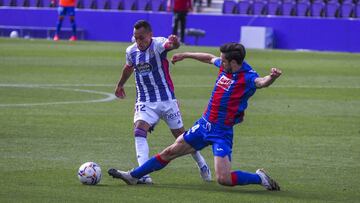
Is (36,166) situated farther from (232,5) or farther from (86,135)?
(232,5)

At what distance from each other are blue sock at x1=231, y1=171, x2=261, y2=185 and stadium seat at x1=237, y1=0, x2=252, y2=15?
31.9 m

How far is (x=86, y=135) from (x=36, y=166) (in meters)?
2.92

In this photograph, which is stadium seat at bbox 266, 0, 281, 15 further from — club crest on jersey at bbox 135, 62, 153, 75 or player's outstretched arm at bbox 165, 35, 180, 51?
player's outstretched arm at bbox 165, 35, 180, 51

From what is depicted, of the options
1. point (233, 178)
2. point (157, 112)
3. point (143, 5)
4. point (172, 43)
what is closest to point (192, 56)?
point (172, 43)

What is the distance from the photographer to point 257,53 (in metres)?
34.2

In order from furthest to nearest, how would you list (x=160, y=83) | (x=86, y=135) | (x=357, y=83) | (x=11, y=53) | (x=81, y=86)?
1. (x=11, y=53)
2. (x=357, y=83)
3. (x=81, y=86)
4. (x=86, y=135)
5. (x=160, y=83)

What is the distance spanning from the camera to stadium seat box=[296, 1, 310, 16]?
41.2 meters

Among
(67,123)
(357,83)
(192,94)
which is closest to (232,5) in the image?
(357,83)

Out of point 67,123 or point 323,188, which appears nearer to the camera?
point 323,188

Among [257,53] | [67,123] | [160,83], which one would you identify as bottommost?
[257,53]

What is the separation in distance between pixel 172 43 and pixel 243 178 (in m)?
1.77

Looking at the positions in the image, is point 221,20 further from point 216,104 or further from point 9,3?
point 216,104

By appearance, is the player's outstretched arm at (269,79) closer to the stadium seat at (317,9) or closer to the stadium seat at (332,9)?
the stadium seat at (332,9)

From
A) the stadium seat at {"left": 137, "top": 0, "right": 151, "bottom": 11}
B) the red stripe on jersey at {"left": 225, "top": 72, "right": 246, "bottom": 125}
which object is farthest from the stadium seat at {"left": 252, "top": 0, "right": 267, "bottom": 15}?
the red stripe on jersey at {"left": 225, "top": 72, "right": 246, "bottom": 125}
